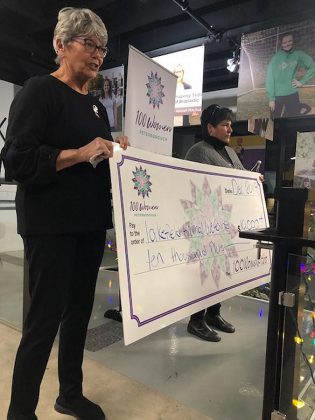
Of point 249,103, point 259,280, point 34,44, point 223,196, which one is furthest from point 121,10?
point 259,280

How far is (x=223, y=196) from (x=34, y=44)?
4031 millimetres

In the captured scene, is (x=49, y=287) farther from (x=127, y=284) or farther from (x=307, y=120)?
(x=307, y=120)

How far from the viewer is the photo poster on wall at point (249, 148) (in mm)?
5914

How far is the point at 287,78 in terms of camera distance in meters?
3.39

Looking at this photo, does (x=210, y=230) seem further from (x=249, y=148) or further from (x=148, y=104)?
(x=249, y=148)

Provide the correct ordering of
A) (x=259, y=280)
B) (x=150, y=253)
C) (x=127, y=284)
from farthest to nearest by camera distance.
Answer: (x=259, y=280)
(x=150, y=253)
(x=127, y=284)

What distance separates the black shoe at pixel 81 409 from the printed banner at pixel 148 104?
117cm

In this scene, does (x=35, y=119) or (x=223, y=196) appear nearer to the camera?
(x=35, y=119)

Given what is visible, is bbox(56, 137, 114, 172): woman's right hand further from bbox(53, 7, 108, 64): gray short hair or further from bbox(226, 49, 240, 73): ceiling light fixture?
bbox(226, 49, 240, 73): ceiling light fixture

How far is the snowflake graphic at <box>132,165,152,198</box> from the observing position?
1259 mm

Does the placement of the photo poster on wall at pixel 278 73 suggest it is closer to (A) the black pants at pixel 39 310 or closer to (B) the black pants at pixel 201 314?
(B) the black pants at pixel 201 314

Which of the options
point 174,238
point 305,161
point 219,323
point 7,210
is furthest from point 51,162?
point 305,161

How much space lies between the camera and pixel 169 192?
1413 mm

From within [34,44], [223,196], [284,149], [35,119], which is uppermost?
[34,44]
